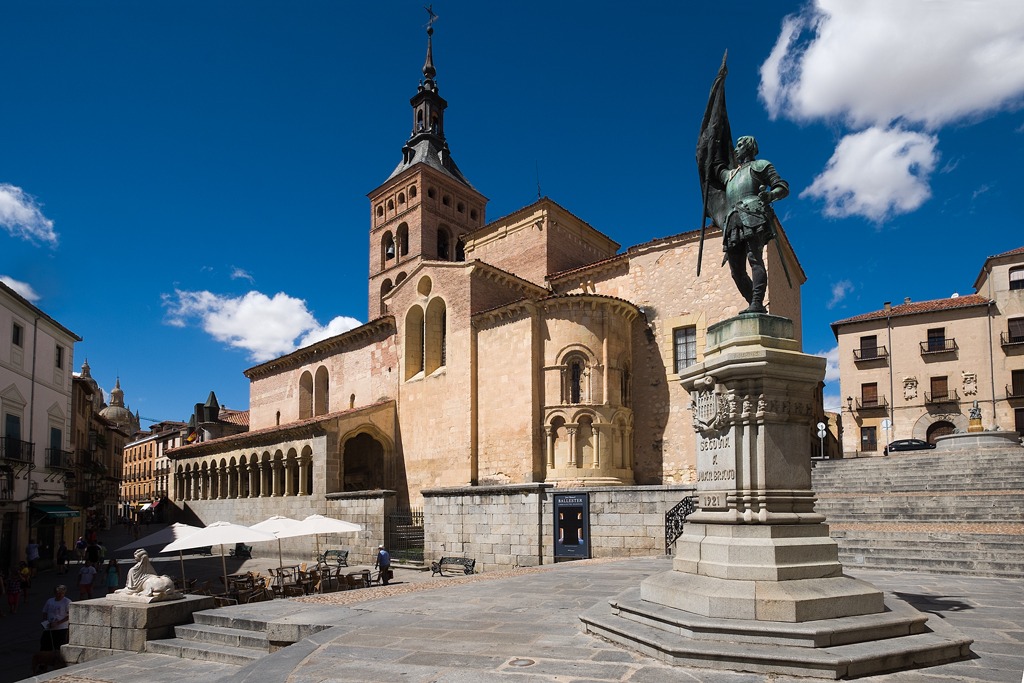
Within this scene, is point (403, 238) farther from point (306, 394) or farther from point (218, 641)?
point (218, 641)

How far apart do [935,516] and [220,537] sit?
1566 cm

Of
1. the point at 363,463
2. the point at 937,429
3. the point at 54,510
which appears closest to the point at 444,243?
the point at 363,463

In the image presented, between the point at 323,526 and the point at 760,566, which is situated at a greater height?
the point at 760,566

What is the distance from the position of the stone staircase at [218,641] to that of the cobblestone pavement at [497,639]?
8.1 inches

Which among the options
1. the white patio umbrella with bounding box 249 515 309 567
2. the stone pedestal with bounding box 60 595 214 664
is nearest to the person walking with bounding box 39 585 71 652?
the stone pedestal with bounding box 60 595 214 664

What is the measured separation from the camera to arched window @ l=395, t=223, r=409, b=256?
47125 millimetres

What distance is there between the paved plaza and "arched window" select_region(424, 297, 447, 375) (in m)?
18.8

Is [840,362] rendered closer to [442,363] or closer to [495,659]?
[442,363]

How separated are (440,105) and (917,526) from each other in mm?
45206

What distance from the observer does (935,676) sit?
5273 millimetres

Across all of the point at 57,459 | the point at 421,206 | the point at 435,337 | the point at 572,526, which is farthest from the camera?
the point at 421,206

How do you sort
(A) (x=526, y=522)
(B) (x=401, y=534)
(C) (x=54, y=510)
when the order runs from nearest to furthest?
(A) (x=526, y=522), (B) (x=401, y=534), (C) (x=54, y=510)

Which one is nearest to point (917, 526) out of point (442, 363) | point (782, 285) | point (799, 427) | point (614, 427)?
point (799, 427)

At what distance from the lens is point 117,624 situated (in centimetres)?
997
